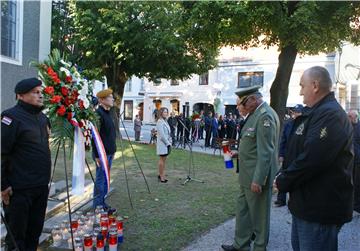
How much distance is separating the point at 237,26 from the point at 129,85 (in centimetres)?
3973

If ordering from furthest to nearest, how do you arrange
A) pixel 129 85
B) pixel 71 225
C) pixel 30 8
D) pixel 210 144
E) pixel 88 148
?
pixel 129 85 → pixel 210 144 → pixel 30 8 → pixel 88 148 → pixel 71 225

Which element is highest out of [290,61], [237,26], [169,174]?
[237,26]

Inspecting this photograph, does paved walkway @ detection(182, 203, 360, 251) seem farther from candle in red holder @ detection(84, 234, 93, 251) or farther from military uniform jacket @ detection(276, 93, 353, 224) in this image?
military uniform jacket @ detection(276, 93, 353, 224)

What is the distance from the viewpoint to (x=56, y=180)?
8977 millimetres

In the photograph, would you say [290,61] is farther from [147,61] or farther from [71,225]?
[71,225]

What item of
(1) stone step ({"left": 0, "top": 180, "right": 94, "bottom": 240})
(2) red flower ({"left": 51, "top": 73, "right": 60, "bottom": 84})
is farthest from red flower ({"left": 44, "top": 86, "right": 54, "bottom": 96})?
(1) stone step ({"left": 0, "top": 180, "right": 94, "bottom": 240})

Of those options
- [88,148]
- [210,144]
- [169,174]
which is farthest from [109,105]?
[210,144]

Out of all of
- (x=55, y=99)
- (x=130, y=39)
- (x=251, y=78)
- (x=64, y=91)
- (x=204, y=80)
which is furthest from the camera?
(x=204, y=80)

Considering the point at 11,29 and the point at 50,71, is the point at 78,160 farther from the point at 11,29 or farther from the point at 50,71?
the point at 11,29

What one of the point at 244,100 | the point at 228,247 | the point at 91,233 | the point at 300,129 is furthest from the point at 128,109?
the point at 300,129

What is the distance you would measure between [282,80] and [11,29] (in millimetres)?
8641

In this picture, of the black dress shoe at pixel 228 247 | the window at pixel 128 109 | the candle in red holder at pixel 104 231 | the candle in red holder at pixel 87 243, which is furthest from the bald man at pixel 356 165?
the window at pixel 128 109

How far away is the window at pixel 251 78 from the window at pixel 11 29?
29918 mm

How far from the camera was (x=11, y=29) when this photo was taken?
Result: 332 inches
